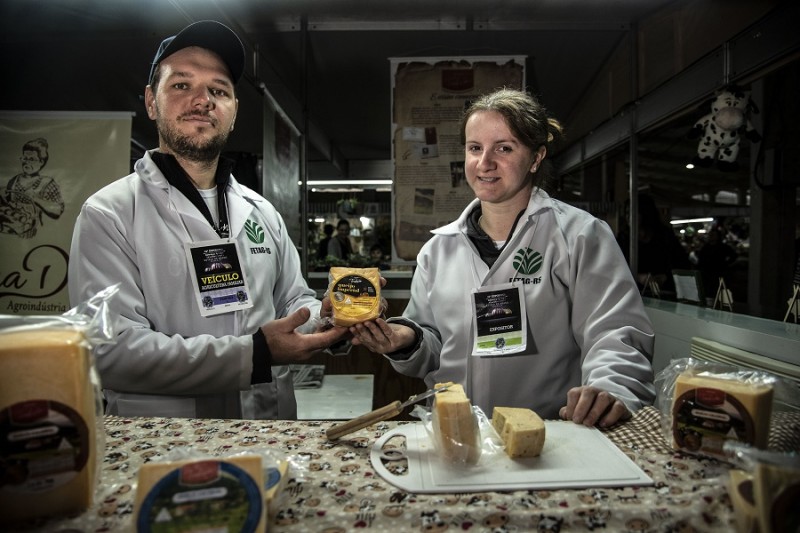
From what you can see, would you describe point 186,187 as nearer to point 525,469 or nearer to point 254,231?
point 254,231

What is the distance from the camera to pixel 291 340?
155 centimetres

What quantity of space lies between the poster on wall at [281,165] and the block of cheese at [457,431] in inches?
106

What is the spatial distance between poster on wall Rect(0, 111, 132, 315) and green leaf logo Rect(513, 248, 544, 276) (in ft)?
9.17

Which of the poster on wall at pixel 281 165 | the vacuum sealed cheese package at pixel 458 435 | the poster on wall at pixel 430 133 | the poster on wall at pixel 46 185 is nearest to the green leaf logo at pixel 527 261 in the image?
the vacuum sealed cheese package at pixel 458 435

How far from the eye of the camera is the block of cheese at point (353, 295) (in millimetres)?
1608

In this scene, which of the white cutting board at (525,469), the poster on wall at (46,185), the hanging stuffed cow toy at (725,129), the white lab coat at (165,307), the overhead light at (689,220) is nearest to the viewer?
the white cutting board at (525,469)

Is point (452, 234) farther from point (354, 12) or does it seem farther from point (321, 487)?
point (354, 12)

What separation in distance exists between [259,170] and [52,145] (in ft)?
5.77

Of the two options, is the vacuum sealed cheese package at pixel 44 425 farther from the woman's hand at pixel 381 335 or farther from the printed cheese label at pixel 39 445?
the woman's hand at pixel 381 335

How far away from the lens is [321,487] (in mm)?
910

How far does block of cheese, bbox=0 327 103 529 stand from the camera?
77 centimetres

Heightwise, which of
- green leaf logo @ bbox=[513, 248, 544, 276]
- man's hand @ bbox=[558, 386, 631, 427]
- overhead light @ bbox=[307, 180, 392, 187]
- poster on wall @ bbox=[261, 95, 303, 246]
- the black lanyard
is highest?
overhead light @ bbox=[307, 180, 392, 187]

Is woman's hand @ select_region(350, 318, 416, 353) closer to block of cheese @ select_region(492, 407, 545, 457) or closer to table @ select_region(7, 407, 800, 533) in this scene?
table @ select_region(7, 407, 800, 533)

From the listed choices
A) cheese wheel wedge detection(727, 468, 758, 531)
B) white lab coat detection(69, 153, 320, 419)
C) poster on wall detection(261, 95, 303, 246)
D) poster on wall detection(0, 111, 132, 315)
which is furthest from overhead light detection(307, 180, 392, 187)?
cheese wheel wedge detection(727, 468, 758, 531)
